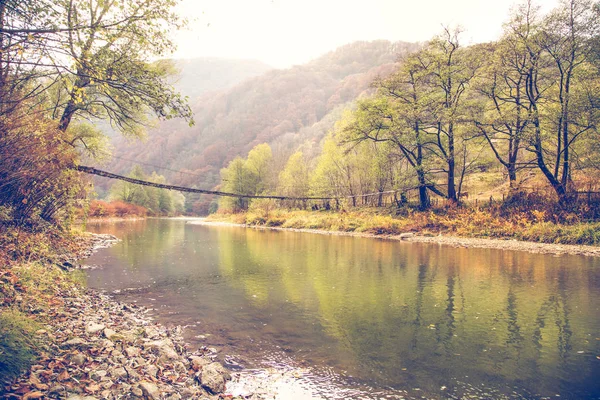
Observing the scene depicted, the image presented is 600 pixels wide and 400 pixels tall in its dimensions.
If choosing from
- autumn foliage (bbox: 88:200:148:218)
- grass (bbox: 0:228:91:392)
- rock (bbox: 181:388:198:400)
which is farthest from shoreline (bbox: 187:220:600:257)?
autumn foliage (bbox: 88:200:148:218)

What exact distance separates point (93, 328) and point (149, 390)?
209 centimetres

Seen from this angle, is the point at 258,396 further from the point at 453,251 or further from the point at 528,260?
the point at 453,251

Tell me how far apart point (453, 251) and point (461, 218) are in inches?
258

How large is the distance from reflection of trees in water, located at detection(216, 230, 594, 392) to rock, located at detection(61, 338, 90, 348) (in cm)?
416

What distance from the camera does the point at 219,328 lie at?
7.43 metres

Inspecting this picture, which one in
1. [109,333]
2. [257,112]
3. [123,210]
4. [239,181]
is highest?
[257,112]

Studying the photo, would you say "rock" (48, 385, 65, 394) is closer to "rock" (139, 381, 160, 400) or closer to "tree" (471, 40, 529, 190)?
"rock" (139, 381, 160, 400)

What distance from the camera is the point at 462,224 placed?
24125mm

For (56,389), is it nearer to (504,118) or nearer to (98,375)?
(98,375)

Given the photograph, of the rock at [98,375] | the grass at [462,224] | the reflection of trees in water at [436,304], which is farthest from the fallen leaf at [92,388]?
the grass at [462,224]

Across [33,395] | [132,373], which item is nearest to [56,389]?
[33,395]

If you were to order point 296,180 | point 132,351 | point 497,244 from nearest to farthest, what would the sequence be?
point 132,351 → point 497,244 → point 296,180

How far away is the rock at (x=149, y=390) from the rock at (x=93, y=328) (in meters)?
1.76

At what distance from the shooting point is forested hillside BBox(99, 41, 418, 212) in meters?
136
